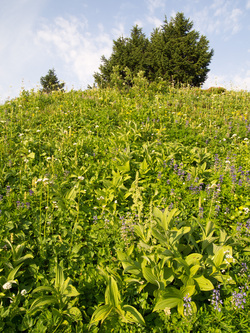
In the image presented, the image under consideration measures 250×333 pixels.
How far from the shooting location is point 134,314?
83.4 inches

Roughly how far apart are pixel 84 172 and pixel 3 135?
8.96 feet

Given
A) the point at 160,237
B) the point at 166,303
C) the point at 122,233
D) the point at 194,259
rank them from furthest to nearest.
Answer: the point at 122,233, the point at 160,237, the point at 194,259, the point at 166,303

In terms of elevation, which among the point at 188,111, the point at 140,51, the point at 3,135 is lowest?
the point at 3,135

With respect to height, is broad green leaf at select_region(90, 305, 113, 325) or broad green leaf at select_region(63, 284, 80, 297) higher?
broad green leaf at select_region(63, 284, 80, 297)

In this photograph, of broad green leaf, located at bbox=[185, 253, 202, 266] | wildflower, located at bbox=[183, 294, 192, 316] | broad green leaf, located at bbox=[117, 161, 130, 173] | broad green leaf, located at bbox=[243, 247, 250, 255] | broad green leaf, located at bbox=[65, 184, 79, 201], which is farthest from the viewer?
broad green leaf, located at bbox=[117, 161, 130, 173]

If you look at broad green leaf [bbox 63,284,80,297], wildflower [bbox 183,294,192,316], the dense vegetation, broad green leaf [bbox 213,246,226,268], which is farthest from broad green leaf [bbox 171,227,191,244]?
broad green leaf [bbox 63,284,80,297]

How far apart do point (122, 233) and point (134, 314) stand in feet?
3.30

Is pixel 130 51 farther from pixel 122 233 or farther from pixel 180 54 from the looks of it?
pixel 122 233

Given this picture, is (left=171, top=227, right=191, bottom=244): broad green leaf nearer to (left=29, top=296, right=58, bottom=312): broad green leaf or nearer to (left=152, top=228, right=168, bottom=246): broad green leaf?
(left=152, top=228, right=168, bottom=246): broad green leaf

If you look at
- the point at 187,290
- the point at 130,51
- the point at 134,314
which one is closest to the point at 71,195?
the point at 134,314

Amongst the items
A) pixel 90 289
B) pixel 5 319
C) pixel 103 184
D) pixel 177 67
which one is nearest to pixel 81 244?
pixel 90 289

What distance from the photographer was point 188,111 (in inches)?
322

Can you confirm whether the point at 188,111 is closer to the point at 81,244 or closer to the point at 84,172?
the point at 84,172

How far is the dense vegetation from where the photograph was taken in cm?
218
